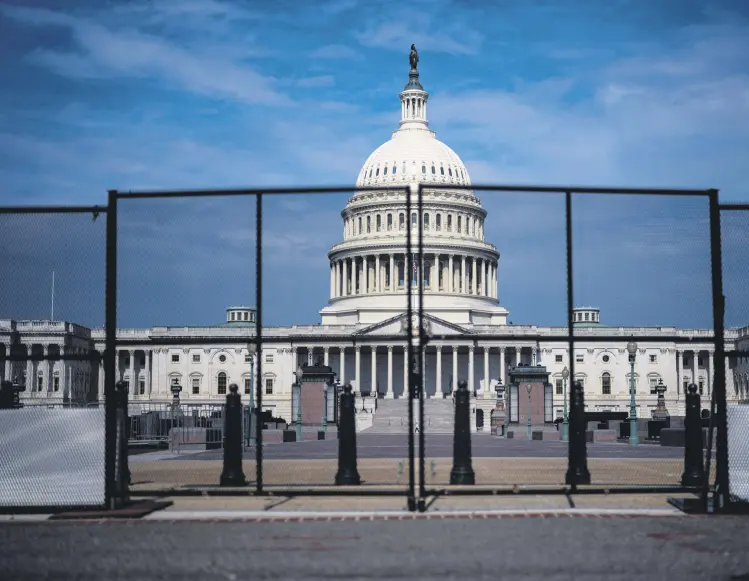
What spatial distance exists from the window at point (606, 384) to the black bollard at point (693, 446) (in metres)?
121

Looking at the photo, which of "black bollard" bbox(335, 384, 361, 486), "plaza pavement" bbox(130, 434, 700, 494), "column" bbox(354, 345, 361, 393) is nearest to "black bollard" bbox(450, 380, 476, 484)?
"plaza pavement" bbox(130, 434, 700, 494)

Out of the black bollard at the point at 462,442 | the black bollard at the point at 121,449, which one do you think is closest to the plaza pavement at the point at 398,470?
the black bollard at the point at 462,442

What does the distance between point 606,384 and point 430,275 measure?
25706mm

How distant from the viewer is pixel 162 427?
5019 cm

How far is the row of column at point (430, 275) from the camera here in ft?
475

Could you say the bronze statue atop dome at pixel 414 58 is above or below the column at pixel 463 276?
above

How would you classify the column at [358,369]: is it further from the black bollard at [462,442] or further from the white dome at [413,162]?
the black bollard at [462,442]

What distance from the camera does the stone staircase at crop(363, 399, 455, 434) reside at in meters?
89.8

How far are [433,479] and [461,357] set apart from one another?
11408cm

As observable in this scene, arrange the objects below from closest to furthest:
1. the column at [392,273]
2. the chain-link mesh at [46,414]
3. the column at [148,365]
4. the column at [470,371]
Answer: the chain-link mesh at [46,414], the column at [148,365], the column at [470,371], the column at [392,273]

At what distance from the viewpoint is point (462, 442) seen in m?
21.6

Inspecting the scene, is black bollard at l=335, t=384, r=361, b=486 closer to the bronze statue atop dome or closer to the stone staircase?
the stone staircase

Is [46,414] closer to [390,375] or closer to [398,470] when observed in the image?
[398,470]

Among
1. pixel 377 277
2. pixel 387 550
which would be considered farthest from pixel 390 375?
pixel 387 550
